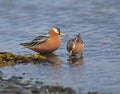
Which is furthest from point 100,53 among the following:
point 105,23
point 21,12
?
point 21,12

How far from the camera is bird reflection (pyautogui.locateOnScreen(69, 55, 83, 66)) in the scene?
13727 mm

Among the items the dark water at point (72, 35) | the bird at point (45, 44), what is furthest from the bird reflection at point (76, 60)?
the bird at point (45, 44)

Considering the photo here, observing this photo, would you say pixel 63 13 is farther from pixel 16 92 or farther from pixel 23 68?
pixel 16 92

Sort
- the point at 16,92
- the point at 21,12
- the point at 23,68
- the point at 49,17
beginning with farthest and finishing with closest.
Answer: the point at 21,12, the point at 49,17, the point at 23,68, the point at 16,92

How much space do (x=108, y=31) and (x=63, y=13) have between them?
472 centimetres

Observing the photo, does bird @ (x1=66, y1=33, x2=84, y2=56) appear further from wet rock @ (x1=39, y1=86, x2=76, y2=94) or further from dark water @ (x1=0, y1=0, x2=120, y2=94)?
wet rock @ (x1=39, y1=86, x2=76, y2=94)

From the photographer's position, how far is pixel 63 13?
2166 centimetres

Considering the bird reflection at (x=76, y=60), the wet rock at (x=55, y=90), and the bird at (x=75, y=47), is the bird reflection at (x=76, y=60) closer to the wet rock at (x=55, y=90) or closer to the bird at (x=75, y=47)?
the bird at (x=75, y=47)

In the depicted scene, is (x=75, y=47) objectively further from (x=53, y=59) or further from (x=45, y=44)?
(x=45, y=44)

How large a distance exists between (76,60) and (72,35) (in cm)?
310

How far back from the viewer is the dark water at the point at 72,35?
39.2 feet

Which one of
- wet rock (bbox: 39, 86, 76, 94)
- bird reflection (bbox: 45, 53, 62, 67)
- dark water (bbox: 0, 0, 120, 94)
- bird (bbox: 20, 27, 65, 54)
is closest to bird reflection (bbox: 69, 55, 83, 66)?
dark water (bbox: 0, 0, 120, 94)

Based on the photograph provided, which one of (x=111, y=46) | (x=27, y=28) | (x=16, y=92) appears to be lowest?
(x=16, y=92)

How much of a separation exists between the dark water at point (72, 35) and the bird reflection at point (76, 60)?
0.06 meters
